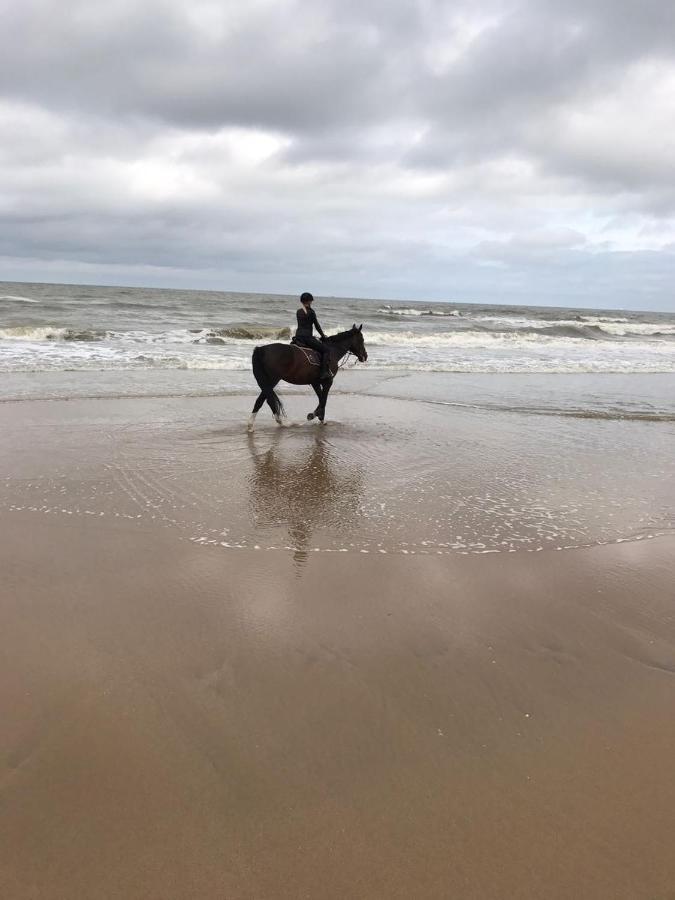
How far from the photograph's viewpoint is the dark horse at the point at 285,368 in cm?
870

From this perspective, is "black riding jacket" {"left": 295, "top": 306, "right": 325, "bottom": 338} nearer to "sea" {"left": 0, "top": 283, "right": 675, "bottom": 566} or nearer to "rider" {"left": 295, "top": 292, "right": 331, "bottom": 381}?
"rider" {"left": 295, "top": 292, "right": 331, "bottom": 381}

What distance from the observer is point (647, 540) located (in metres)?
4.56

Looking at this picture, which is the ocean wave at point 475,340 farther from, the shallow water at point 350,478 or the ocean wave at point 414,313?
the ocean wave at point 414,313

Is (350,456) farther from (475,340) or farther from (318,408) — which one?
(475,340)

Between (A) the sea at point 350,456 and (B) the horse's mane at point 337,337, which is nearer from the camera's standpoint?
(A) the sea at point 350,456

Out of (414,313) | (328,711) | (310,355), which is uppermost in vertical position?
(414,313)

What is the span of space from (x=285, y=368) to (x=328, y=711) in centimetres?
686

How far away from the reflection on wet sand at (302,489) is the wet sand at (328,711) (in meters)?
0.10

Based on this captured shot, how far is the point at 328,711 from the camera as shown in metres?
2.48

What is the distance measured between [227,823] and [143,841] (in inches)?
10.7

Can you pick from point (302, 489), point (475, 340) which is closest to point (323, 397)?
point (302, 489)

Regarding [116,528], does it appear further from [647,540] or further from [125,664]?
[647,540]

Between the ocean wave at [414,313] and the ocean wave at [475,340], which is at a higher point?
the ocean wave at [414,313]

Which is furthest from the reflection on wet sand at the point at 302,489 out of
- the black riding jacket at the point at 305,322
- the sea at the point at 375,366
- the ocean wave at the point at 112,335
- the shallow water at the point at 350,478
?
the ocean wave at the point at 112,335
